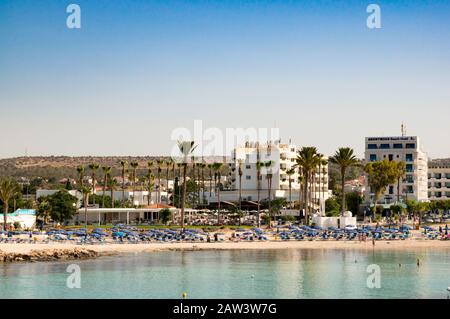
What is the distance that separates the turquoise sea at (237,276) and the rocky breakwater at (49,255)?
7.81 feet

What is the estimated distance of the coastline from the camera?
68.3 meters

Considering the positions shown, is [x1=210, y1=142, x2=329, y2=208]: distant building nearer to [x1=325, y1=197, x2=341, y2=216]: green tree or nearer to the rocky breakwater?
[x1=325, y1=197, x2=341, y2=216]: green tree

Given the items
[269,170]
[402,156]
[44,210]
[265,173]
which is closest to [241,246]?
[44,210]

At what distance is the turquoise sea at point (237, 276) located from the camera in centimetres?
4862

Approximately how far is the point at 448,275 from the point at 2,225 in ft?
193

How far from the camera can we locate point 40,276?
55750mm

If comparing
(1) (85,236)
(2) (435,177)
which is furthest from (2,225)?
(2) (435,177)

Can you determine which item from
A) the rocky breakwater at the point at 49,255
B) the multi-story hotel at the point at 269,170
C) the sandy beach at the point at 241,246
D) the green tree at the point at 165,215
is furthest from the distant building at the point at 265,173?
the rocky breakwater at the point at 49,255

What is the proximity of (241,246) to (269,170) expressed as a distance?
2210 inches

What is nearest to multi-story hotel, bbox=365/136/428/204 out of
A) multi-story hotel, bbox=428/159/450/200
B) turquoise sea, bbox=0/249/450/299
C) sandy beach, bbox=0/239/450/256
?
multi-story hotel, bbox=428/159/450/200

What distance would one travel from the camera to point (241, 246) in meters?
78.7

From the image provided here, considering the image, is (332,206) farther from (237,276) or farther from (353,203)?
(237,276)

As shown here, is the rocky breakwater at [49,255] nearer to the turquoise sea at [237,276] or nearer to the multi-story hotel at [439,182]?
the turquoise sea at [237,276]

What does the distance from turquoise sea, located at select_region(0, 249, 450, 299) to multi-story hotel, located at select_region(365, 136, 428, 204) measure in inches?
2386
